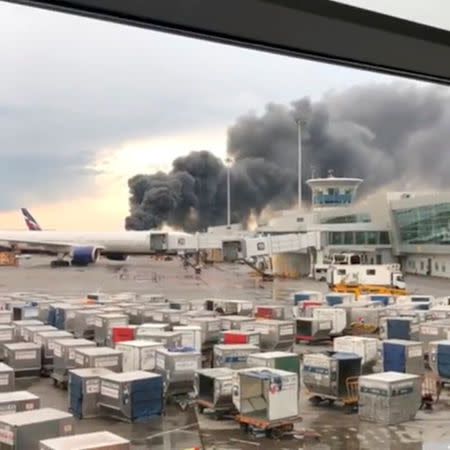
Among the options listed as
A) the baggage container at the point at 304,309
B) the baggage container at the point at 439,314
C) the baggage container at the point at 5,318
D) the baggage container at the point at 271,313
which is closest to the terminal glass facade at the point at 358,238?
the baggage container at the point at 304,309

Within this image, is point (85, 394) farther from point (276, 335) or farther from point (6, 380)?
point (276, 335)

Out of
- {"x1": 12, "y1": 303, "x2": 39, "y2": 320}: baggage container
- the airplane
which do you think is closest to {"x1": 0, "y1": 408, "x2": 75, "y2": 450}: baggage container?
{"x1": 12, "y1": 303, "x2": 39, "y2": 320}: baggage container

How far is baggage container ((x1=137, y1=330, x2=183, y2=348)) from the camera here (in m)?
12.2

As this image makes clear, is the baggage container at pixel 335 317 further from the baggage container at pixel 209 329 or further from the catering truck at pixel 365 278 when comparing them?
the catering truck at pixel 365 278

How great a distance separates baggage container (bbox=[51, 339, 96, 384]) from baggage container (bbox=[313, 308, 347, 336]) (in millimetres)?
7084

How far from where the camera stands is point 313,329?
16.3m

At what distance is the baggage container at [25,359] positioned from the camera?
39.5 ft

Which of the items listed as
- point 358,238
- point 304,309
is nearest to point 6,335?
point 304,309

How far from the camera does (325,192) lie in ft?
99.6

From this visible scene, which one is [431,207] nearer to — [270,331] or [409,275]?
[409,275]

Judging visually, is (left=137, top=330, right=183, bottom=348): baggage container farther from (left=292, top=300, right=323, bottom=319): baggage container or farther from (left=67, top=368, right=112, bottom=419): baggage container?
(left=292, top=300, right=323, bottom=319): baggage container

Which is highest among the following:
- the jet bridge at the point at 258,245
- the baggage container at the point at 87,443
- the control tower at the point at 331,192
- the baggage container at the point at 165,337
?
the control tower at the point at 331,192

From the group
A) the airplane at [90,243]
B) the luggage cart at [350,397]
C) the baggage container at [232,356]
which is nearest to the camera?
the luggage cart at [350,397]

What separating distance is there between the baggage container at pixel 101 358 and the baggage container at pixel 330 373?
9.87 feet
